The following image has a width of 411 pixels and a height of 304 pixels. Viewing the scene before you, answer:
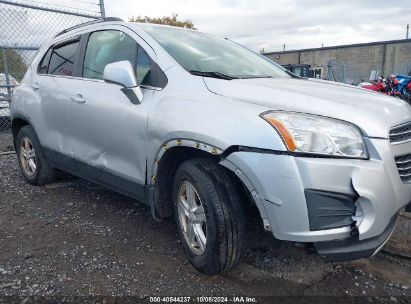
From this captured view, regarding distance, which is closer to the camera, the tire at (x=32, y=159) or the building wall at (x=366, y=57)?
the tire at (x=32, y=159)

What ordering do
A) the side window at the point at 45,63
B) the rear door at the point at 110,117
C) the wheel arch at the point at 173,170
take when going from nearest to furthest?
the wheel arch at the point at 173,170 → the rear door at the point at 110,117 → the side window at the point at 45,63

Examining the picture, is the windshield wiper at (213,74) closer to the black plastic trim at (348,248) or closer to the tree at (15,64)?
the black plastic trim at (348,248)

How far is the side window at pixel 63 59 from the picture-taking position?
4.05 meters

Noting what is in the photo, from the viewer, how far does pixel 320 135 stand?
221 cm

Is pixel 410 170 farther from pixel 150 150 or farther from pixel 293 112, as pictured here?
pixel 150 150

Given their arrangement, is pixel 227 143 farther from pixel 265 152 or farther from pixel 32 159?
pixel 32 159

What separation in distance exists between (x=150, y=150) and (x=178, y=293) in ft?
3.29

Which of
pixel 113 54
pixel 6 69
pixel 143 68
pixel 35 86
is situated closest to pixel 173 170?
pixel 143 68

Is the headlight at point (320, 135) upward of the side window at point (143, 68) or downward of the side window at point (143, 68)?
downward

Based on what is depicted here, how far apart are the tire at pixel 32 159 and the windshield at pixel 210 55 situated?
2.05 m

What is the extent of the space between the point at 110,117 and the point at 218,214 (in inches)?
52.3

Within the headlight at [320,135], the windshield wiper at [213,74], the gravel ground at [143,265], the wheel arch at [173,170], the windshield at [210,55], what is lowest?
the gravel ground at [143,265]

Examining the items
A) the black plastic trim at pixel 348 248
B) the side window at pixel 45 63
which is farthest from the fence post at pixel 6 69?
the black plastic trim at pixel 348 248

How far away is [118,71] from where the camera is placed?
2.86 metres
